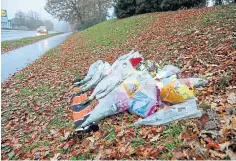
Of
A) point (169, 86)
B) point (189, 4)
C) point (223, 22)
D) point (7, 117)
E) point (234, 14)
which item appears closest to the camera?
point (169, 86)

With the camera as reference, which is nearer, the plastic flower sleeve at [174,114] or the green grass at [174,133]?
the green grass at [174,133]

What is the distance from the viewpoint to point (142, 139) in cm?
252

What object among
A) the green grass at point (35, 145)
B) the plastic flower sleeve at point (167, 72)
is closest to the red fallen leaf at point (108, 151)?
the green grass at point (35, 145)

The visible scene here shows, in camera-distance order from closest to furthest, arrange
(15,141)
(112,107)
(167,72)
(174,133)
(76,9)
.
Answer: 1. (174,133)
2. (112,107)
3. (15,141)
4. (167,72)
5. (76,9)

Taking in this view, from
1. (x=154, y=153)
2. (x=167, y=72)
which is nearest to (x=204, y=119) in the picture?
(x=154, y=153)

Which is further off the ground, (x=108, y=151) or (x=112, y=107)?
(x=112, y=107)

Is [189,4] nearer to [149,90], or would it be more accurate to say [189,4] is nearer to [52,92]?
[52,92]

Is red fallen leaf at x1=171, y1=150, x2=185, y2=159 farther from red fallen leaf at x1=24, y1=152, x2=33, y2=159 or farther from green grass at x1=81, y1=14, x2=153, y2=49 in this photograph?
green grass at x1=81, y1=14, x2=153, y2=49

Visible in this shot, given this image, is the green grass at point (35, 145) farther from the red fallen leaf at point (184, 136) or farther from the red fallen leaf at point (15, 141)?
the red fallen leaf at point (184, 136)

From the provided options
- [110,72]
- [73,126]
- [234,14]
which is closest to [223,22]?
[234,14]

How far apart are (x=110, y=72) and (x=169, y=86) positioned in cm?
157

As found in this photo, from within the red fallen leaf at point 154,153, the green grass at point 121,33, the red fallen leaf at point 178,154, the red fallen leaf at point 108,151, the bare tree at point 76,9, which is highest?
the bare tree at point 76,9

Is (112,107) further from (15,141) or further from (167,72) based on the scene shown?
(15,141)

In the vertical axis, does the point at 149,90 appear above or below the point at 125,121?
above
